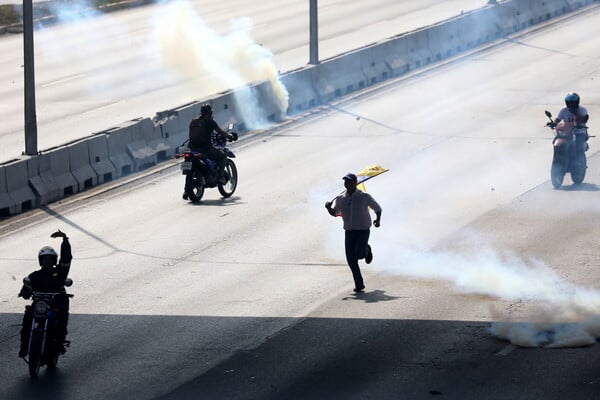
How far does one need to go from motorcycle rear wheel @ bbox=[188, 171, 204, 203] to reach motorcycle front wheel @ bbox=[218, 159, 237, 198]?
0.42 metres

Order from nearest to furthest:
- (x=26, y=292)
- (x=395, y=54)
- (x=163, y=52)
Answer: (x=26, y=292) < (x=395, y=54) < (x=163, y=52)

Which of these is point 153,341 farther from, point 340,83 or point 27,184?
point 340,83

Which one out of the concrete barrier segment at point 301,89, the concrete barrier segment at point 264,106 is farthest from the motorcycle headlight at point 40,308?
the concrete barrier segment at point 301,89

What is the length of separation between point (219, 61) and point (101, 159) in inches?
498

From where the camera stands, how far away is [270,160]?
28.9m

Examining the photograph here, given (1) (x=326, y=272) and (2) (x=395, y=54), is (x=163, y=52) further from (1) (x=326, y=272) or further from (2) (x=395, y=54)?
(1) (x=326, y=272)

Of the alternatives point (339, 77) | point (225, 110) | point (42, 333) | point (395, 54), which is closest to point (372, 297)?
point (42, 333)

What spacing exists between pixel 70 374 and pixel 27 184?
10658 millimetres

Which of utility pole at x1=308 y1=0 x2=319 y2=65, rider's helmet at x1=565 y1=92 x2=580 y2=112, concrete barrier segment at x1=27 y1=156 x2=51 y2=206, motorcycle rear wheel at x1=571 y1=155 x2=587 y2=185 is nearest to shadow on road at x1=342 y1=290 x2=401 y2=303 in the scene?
motorcycle rear wheel at x1=571 y1=155 x2=587 y2=185

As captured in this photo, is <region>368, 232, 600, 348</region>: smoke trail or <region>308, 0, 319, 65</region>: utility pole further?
<region>308, 0, 319, 65</region>: utility pole

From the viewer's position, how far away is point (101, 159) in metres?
27.6

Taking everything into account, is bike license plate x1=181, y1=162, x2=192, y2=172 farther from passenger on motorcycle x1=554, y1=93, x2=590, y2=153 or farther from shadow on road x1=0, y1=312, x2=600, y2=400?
shadow on road x1=0, y1=312, x2=600, y2=400

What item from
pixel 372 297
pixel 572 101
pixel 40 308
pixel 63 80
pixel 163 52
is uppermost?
pixel 40 308

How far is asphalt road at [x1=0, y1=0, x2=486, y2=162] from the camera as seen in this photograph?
35281 mm
